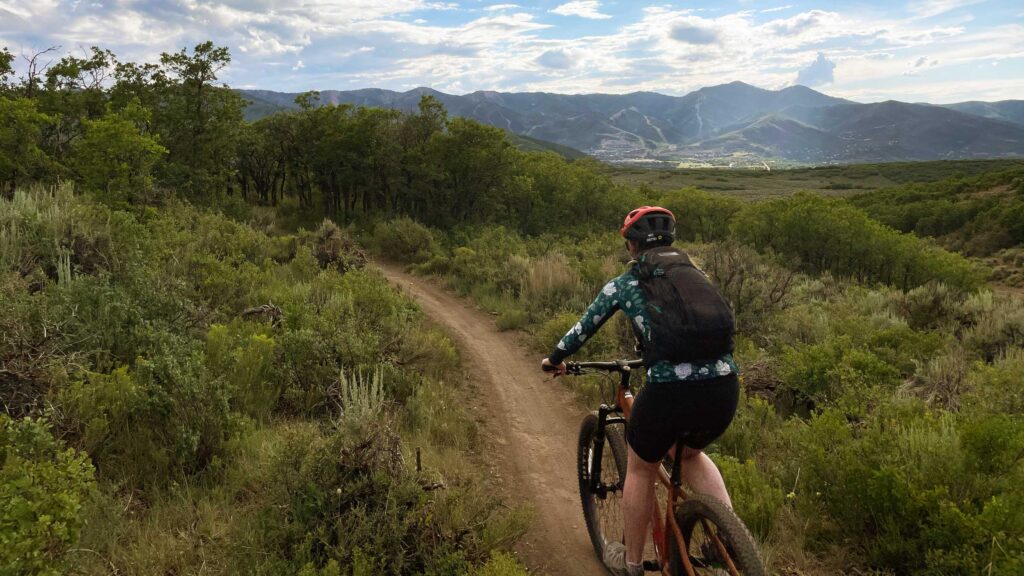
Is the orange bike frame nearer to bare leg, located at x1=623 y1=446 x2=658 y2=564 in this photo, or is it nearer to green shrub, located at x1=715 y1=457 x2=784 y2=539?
bare leg, located at x1=623 y1=446 x2=658 y2=564

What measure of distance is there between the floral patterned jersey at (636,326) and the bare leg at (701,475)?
56 cm

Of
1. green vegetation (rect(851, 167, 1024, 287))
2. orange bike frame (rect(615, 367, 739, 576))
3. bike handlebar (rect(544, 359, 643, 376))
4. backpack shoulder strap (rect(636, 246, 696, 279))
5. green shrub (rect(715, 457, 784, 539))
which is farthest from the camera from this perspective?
green vegetation (rect(851, 167, 1024, 287))

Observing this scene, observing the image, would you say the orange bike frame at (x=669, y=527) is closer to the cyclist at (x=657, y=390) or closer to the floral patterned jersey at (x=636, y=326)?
the cyclist at (x=657, y=390)

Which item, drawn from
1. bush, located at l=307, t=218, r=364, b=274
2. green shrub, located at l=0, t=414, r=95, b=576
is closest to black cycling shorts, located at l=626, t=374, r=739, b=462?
green shrub, located at l=0, t=414, r=95, b=576

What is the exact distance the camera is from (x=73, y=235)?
6906 millimetres

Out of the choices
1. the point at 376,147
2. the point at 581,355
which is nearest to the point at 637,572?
the point at 581,355

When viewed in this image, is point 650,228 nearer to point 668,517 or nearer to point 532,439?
point 668,517

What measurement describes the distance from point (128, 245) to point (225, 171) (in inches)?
569

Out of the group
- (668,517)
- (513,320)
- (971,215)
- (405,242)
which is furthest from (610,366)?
(971,215)

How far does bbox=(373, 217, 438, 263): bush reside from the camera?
17922mm

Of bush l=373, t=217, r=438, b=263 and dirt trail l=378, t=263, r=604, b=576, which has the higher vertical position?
bush l=373, t=217, r=438, b=263

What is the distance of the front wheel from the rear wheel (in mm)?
815

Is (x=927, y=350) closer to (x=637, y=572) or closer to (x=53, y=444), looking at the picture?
(x=637, y=572)

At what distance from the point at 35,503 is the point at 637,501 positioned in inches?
123
